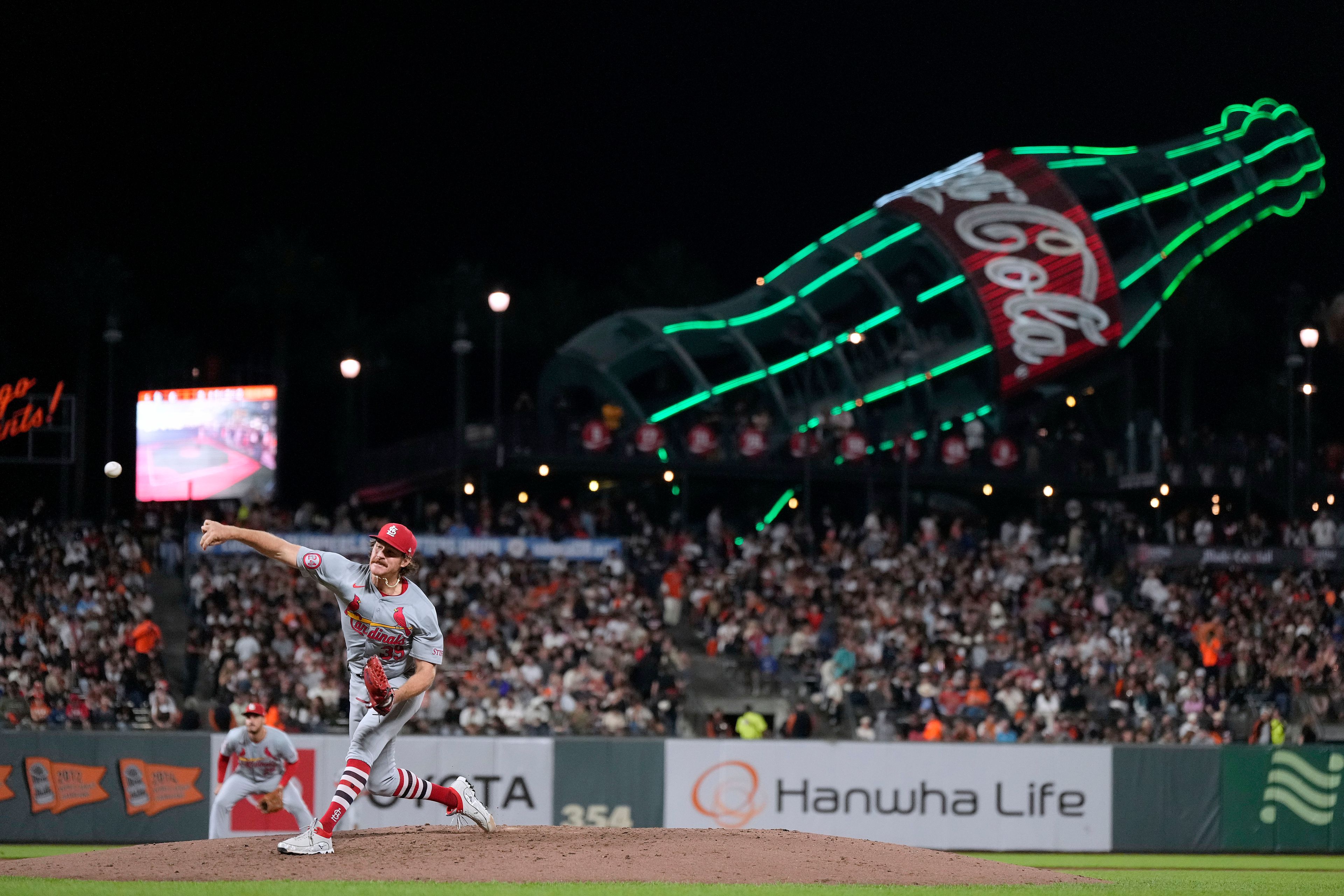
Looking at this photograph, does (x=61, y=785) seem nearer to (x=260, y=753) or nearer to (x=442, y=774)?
(x=442, y=774)

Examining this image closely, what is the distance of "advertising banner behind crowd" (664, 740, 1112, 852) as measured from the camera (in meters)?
19.9

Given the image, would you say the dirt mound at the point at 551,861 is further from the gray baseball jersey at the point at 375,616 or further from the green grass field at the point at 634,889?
the gray baseball jersey at the point at 375,616

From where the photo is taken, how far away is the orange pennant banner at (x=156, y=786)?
19.6 m

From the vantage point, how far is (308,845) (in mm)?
11039

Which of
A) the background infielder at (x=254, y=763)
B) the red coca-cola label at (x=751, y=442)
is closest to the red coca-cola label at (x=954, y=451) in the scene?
the red coca-cola label at (x=751, y=442)

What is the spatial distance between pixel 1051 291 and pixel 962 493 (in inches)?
278

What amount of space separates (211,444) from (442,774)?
60.2 ft

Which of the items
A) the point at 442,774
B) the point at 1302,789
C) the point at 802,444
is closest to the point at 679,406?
the point at 802,444

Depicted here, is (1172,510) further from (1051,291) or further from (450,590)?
(450,590)

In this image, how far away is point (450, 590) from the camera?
27.7 meters

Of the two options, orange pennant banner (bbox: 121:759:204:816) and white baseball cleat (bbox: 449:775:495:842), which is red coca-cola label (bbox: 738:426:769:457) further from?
white baseball cleat (bbox: 449:775:495:842)

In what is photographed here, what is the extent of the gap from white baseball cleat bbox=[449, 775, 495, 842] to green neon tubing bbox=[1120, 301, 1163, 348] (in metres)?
31.8

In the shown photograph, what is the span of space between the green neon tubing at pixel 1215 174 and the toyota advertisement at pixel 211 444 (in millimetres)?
22820

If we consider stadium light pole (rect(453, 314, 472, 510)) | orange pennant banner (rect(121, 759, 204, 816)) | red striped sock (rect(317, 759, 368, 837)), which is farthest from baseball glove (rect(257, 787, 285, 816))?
stadium light pole (rect(453, 314, 472, 510))
